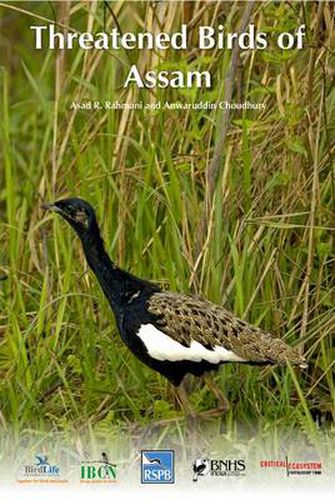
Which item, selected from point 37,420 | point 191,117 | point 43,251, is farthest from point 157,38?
point 37,420

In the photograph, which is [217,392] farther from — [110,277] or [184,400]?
[110,277]

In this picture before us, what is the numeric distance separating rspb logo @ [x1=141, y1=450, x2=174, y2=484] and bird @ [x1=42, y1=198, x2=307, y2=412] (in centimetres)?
14

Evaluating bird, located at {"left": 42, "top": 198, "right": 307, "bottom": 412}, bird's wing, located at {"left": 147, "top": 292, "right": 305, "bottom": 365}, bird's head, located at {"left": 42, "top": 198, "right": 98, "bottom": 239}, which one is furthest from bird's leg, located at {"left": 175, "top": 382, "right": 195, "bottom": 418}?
bird's head, located at {"left": 42, "top": 198, "right": 98, "bottom": 239}

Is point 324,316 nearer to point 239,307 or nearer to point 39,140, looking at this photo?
point 239,307

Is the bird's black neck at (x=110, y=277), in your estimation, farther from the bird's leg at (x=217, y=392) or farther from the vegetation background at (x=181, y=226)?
the bird's leg at (x=217, y=392)

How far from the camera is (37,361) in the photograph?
413 centimetres

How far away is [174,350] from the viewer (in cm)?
400

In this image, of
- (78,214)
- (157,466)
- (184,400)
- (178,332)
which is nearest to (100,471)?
(157,466)

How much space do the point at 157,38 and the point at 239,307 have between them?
23.0 inches

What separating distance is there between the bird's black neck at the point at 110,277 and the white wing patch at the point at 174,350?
0.30 feet

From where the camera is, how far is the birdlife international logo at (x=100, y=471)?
4125 mm

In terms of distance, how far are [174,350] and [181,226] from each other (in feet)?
0.92

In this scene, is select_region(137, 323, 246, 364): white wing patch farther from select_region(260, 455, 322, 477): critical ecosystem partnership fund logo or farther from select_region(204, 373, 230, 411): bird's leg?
select_region(260, 455, 322, 477): critical ecosystem partnership fund logo

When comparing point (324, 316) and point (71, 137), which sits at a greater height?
point (71, 137)
